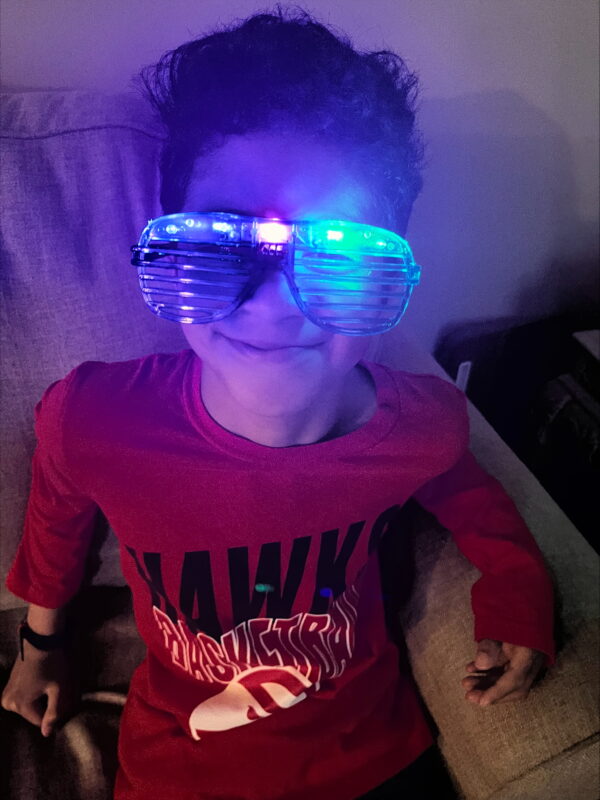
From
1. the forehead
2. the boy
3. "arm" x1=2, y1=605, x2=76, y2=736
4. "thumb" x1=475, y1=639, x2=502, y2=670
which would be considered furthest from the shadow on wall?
"arm" x1=2, y1=605, x2=76, y2=736

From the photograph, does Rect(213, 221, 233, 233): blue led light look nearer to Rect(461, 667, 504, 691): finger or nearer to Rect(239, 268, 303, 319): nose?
Rect(239, 268, 303, 319): nose

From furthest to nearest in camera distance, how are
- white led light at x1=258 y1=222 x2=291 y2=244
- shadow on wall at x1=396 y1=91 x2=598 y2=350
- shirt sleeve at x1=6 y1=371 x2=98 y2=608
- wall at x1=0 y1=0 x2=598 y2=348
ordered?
1. shadow on wall at x1=396 y1=91 x2=598 y2=350
2. shirt sleeve at x1=6 y1=371 x2=98 y2=608
3. wall at x1=0 y1=0 x2=598 y2=348
4. white led light at x1=258 y1=222 x2=291 y2=244

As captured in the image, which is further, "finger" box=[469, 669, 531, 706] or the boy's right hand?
the boy's right hand

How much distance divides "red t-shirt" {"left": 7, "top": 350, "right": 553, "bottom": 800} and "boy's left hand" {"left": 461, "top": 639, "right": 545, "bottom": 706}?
0.02 metres

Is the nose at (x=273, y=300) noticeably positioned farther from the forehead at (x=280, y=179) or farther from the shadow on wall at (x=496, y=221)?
the shadow on wall at (x=496, y=221)

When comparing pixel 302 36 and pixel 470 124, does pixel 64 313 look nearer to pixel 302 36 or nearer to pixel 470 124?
pixel 302 36

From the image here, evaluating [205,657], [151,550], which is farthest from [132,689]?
[151,550]

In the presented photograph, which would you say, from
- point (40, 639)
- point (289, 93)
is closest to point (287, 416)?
point (289, 93)

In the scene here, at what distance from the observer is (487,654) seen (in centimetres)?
77

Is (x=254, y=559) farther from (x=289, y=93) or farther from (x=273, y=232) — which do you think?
(x=289, y=93)

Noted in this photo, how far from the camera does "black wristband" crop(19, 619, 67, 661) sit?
0.89 meters

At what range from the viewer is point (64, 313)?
768 millimetres

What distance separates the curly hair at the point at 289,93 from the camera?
1.82 feet

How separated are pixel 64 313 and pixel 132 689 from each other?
59 cm
